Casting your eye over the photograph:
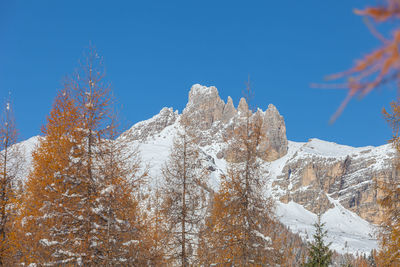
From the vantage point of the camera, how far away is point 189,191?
15.8 meters

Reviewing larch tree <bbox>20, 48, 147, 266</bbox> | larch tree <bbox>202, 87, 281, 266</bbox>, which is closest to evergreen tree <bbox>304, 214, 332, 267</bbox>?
larch tree <bbox>202, 87, 281, 266</bbox>

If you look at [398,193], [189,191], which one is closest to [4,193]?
[189,191]

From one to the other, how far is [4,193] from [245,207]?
10.6 meters

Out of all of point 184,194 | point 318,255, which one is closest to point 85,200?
point 184,194

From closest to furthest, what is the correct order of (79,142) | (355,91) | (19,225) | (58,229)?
(355,91)
(58,229)
(79,142)
(19,225)

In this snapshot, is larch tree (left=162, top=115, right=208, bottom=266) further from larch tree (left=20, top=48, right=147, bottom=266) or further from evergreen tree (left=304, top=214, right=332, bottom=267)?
evergreen tree (left=304, top=214, right=332, bottom=267)

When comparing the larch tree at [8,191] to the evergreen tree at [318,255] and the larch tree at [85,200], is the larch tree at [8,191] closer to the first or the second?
the larch tree at [85,200]

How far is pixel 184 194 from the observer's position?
1564 centimetres

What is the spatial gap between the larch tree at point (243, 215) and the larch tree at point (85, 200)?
3.62m

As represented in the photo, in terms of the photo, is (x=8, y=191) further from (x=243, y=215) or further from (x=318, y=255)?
(x=318, y=255)

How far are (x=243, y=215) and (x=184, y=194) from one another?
10.6 feet

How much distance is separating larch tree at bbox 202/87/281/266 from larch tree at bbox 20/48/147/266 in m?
3.62

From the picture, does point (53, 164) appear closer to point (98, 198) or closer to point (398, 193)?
point (98, 198)

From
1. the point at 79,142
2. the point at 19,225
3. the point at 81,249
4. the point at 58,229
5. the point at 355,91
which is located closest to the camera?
the point at 355,91
